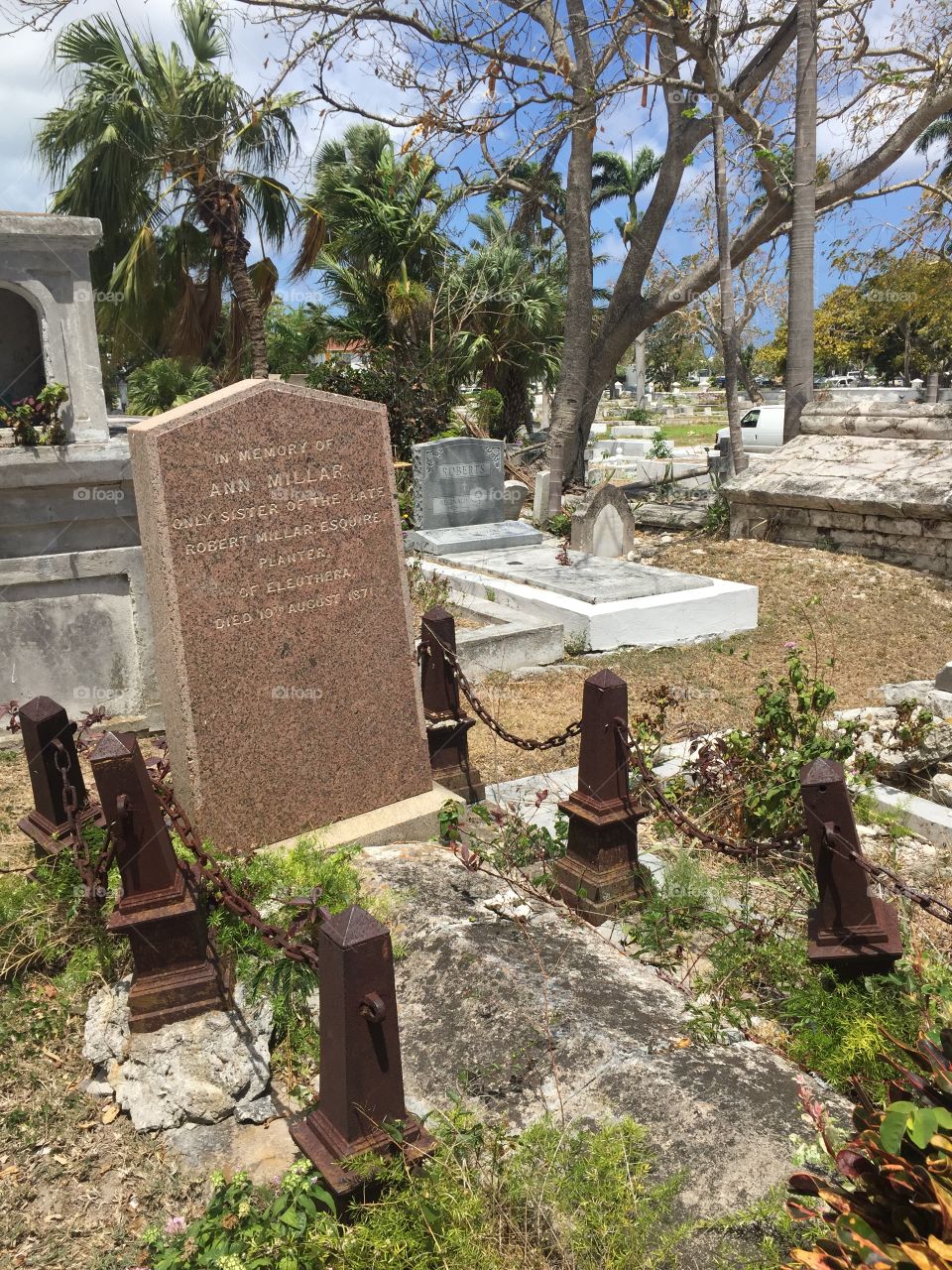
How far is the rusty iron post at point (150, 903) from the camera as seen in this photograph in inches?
118

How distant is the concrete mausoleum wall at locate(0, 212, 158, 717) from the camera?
5.50 m

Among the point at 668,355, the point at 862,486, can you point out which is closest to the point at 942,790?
the point at 862,486

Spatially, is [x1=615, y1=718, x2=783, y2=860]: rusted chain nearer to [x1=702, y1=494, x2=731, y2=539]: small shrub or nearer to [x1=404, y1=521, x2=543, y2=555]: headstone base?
[x1=404, y1=521, x2=543, y2=555]: headstone base

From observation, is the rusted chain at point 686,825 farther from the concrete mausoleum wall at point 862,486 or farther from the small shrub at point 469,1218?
the concrete mausoleum wall at point 862,486

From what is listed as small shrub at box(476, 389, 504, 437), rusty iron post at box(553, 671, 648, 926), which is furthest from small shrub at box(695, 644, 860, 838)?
small shrub at box(476, 389, 504, 437)

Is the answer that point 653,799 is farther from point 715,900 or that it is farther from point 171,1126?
point 171,1126

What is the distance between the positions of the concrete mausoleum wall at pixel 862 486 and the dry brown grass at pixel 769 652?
35cm

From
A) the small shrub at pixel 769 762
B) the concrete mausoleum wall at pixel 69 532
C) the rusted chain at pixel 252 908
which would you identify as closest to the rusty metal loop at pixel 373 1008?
the rusted chain at pixel 252 908

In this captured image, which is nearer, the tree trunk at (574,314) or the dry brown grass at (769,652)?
the dry brown grass at (769,652)

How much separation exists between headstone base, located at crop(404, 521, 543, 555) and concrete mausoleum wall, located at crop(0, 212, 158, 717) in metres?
5.27

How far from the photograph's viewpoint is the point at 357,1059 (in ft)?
7.46

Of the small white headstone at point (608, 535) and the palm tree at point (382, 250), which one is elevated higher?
the palm tree at point (382, 250)

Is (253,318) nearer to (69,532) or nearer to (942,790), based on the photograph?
(69,532)

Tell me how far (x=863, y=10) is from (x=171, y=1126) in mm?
16768
